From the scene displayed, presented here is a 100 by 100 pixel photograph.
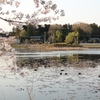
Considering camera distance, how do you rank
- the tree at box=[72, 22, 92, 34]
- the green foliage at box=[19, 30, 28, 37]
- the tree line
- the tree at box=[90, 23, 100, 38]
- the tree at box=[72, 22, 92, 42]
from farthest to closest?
the tree at box=[90, 23, 100, 38], the tree at box=[72, 22, 92, 34], the tree at box=[72, 22, 92, 42], the tree line, the green foliage at box=[19, 30, 28, 37]

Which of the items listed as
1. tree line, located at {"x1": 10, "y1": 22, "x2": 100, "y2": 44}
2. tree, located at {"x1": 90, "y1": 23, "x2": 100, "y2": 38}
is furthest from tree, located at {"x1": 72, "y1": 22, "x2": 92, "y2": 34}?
tree, located at {"x1": 90, "y1": 23, "x2": 100, "y2": 38}

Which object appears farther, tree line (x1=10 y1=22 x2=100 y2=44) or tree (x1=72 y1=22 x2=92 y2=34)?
tree (x1=72 y1=22 x2=92 y2=34)

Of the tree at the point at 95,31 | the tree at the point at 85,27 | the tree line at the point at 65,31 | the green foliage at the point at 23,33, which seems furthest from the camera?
the tree at the point at 95,31

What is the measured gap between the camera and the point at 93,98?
308 inches

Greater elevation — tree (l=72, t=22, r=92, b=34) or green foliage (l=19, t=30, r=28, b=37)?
tree (l=72, t=22, r=92, b=34)

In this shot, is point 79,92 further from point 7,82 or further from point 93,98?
point 7,82

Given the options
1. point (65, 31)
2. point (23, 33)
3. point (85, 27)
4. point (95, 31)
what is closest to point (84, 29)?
point (85, 27)

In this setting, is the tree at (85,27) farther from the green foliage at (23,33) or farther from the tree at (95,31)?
the green foliage at (23,33)

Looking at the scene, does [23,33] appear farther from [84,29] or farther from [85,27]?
[85,27]

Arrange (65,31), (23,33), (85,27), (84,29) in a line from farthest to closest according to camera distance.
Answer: (85,27) → (65,31) → (84,29) → (23,33)

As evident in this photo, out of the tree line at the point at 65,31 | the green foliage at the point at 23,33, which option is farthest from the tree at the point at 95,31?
the green foliage at the point at 23,33

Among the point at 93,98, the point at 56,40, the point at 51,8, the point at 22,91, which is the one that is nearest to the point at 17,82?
the point at 22,91

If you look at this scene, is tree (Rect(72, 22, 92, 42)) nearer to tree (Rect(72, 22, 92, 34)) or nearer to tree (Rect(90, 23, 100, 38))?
tree (Rect(72, 22, 92, 34))

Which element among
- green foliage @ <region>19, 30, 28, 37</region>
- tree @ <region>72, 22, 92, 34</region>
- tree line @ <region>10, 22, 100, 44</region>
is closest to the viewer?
green foliage @ <region>19, 30, 28, 37</region>
